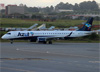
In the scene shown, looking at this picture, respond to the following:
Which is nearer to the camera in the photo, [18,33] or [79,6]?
[18,33]

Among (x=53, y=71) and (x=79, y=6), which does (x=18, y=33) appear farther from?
(x=79, y=6)

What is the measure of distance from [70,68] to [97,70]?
1708 millimetres

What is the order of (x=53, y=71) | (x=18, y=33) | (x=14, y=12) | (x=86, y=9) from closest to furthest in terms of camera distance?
(x=53, y=71) → (x=18, y=33) → (x=14, y=12) → (x=86, y=9)

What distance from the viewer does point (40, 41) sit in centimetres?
4444

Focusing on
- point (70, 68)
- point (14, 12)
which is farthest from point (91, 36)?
point (14, 12)

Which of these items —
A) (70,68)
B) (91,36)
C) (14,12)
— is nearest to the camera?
(70,68)

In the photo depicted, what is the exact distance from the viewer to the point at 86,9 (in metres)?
166

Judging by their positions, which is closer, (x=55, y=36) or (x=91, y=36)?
(x=55, y=36)

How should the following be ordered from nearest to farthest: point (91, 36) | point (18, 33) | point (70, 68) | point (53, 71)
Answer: point (53, 71) < point (70, 68) < point (18, 33) < point (91, 36)

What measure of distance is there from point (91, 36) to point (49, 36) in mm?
10419

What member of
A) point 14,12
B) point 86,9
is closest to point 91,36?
point 14,12

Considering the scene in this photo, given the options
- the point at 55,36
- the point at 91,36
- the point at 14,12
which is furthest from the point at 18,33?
the point at 14,12

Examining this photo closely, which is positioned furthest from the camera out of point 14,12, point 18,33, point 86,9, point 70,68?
point 86,9

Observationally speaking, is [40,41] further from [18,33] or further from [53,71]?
[53,71]
